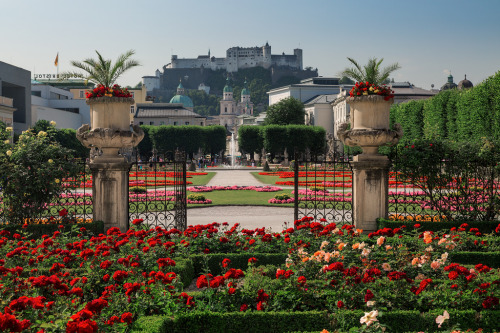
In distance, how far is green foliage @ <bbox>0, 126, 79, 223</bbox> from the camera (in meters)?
10.6

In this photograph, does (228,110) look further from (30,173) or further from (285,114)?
(30,173)

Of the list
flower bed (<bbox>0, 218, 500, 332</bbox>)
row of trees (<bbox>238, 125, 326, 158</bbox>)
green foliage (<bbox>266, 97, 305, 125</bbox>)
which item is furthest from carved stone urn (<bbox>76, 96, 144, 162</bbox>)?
green foliage (<bbox>266, 97, 305, 125</bbox>)

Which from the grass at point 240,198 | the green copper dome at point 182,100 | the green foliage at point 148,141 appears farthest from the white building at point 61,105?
the grass at point 240,198

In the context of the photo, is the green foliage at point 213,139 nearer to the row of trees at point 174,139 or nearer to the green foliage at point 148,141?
the row of trees at point 174,139

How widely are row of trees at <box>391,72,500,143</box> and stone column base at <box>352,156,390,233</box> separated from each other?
1368 cm

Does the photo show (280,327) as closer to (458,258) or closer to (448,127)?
(458,258)

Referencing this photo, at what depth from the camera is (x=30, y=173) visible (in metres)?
10.7

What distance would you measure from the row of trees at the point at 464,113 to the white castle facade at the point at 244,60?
12450cm

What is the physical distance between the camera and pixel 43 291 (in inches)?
249

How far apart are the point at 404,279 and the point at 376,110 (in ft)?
16.1

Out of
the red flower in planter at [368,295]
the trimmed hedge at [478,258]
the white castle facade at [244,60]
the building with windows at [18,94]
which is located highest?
the white castle facade at [244,60]

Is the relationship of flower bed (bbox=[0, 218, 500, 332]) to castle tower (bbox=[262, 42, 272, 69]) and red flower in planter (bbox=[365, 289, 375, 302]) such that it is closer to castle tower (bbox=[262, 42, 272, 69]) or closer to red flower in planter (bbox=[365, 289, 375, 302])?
red flower in planter (bbox=[365, 289, 375, 302])

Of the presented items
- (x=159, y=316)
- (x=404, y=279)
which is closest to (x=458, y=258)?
(x=404, y=279)

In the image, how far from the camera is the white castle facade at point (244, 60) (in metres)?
166
